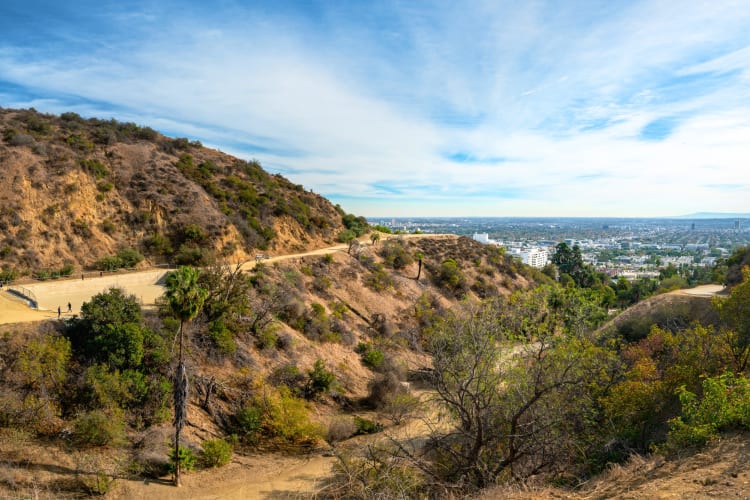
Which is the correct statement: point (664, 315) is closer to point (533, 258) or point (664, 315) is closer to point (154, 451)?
point (154, 451)

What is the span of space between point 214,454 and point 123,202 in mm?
25563

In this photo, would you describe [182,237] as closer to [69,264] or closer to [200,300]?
[69,264]

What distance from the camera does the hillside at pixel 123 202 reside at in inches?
1109

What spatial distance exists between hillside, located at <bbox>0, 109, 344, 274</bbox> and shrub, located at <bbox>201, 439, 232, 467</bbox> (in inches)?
675

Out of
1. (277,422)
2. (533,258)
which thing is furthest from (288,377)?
(533,258)

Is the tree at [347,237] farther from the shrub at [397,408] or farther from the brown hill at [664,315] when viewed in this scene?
the brown hill at [664,315]

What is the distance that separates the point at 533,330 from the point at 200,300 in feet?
40.5

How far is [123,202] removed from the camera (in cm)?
3366

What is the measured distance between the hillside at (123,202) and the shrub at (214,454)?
1714 centimetres

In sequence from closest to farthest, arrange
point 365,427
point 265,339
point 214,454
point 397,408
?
1. point 214,454
2. point 365,427
3. point 397,408
4. point 265,339

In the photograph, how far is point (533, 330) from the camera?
47.2 ft

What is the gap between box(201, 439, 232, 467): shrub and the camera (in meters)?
16.5

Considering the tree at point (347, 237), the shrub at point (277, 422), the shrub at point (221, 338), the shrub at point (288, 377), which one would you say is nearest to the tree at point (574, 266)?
the tree at point (347, 237)

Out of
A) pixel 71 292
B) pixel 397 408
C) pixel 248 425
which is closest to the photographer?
pixel 248 425
